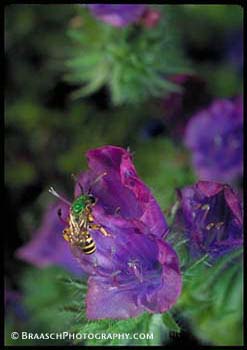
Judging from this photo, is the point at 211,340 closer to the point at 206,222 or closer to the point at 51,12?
the point at 206,222

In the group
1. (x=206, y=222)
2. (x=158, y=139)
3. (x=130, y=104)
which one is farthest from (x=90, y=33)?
(x=206, y=222)

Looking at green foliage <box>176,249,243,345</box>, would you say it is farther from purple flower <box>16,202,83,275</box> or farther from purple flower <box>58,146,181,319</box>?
purple flower <box>16,202,83,275</box>

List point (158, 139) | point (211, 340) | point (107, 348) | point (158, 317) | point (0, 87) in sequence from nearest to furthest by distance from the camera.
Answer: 1. point (158, 317)
2. point (107, 348)
3. point (211, 340)
4. point (0, 87)
5. point (158, 139)

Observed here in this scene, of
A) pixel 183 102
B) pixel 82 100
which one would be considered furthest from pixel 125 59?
pixel 82 100

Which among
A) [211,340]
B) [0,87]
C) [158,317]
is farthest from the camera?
[0,87]

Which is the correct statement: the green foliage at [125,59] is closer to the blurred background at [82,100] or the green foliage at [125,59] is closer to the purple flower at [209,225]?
the blurred background at [82,100]

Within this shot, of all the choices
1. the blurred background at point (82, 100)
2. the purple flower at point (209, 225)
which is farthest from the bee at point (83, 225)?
the blurred background at point (82, 100)
